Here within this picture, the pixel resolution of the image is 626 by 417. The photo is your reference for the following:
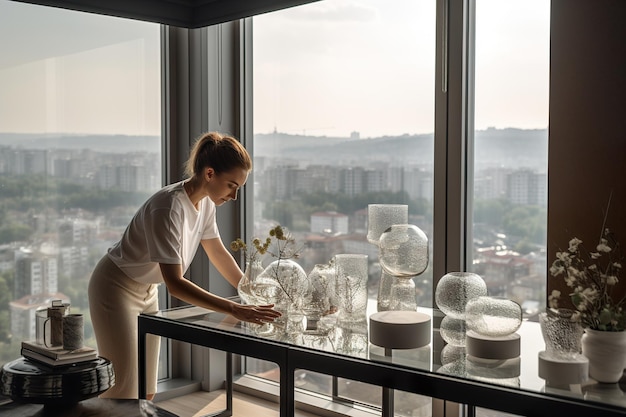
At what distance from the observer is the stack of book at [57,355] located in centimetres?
267

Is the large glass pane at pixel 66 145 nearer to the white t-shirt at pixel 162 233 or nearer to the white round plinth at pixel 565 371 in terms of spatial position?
the white t-shirt at pixel 162 233

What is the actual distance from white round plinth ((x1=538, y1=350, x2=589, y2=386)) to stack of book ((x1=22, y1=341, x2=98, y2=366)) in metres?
1.60

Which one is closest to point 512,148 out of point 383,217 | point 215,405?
point 383,217

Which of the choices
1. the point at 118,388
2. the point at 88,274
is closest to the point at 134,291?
the point at 118,388

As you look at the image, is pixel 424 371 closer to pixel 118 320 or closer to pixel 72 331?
pixel 72 331

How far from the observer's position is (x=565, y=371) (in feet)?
6.48

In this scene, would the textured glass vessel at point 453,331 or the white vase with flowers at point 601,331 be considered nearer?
the white vase with flowers at point 601,331

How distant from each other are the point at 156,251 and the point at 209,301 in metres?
0.31

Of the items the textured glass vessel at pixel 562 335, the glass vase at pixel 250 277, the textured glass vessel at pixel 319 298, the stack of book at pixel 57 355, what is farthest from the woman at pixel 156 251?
the textured glass vessel at pixel 562 335

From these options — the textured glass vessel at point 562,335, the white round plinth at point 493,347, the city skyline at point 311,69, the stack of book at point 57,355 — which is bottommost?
the stack of book at point 57,355

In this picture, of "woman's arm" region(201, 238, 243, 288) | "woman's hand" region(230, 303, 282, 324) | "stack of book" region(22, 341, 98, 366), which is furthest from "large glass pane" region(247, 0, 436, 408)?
"stack of book" region(22, 341, 98, 366)

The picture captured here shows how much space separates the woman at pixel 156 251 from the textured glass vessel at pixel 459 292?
102 cm

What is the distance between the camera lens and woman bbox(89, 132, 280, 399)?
2.95 metres

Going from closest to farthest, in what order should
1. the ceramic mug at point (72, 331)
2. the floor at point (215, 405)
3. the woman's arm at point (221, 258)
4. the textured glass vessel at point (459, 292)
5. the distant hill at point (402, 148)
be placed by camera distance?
the textured glass vessel at point (459, 292), the ceramic mug at point (72, 331), the distant hill at point (402, 148), the woman's arm at point (221, 258), the floor at point (215, 405)
